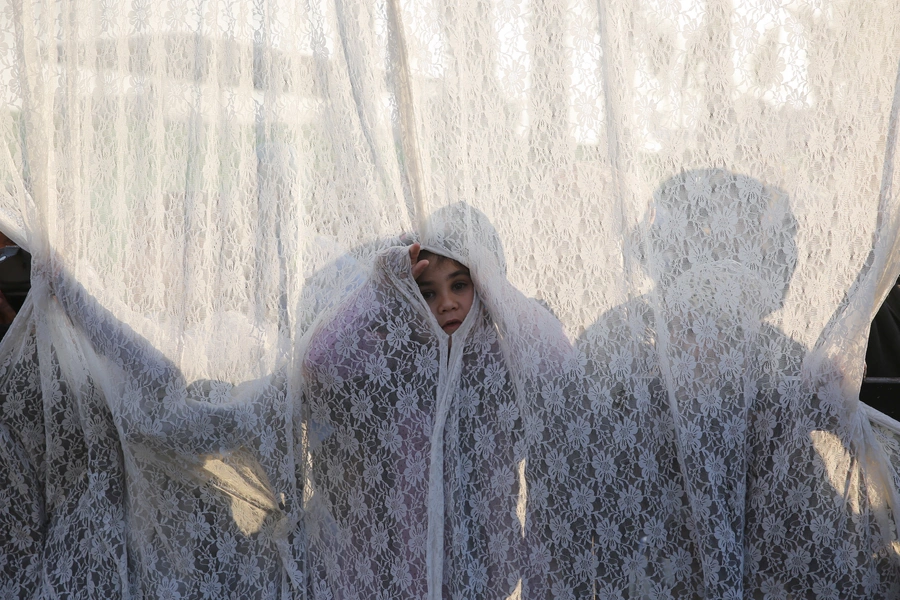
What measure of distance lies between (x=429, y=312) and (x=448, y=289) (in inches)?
2.9

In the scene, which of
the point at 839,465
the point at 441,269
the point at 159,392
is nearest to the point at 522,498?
the point at 441,269

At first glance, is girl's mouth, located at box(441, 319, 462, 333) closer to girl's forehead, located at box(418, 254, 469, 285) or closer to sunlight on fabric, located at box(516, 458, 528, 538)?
girl's forehead, located at box(418, 254, 469, 285)

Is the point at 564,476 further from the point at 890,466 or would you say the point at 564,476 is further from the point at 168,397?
the point at 168,397

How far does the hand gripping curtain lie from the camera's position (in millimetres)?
1536

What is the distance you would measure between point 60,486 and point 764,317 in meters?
1.59

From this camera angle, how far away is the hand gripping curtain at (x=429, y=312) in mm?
1536

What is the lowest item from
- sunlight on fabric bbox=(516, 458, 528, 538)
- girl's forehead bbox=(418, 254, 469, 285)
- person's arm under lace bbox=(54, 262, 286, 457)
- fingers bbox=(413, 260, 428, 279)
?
sunlight on fabric bbox=(516, 458, 528, 538)

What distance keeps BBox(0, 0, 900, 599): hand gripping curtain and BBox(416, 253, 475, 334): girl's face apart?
4 centimetres

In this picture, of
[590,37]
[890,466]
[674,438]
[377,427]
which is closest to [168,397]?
[377,427]

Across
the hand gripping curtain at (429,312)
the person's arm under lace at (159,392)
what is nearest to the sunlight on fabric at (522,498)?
the hand gripping curtain at (429,312)

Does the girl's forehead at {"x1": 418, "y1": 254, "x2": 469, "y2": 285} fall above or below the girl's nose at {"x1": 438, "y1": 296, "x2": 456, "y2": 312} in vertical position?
above

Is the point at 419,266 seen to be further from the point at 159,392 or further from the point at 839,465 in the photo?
the point at 839,465

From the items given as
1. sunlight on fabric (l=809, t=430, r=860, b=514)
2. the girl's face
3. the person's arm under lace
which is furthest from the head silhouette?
the person's arm under lace

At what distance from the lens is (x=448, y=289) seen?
5.44 ft
